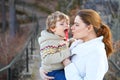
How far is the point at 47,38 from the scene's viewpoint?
2.97m

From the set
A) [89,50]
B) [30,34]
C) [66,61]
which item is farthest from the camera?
[30,34]

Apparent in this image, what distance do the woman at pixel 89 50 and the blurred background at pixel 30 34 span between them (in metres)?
2.41

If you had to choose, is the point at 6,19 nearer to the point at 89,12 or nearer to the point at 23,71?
the point at 23,71

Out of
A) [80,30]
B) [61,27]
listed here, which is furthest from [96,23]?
[61,27]

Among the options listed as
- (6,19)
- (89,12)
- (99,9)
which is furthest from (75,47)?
(6,19)

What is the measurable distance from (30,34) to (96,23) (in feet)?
40.4

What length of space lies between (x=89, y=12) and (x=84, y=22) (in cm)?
8

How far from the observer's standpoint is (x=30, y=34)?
15.1 meters

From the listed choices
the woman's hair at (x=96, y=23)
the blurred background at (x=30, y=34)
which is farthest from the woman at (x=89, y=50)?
the blurred background at (x=30, y=34)

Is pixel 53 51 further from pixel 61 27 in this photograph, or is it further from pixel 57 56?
pixel 61 27

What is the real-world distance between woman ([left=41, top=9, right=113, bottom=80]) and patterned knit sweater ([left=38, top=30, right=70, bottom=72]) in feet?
0.17

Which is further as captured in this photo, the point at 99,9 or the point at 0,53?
the point at 99,9

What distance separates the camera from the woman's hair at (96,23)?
280 centimetres

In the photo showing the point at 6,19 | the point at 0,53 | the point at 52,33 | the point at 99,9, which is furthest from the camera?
the point at 6,19
